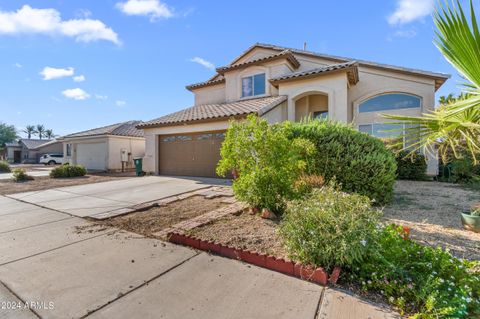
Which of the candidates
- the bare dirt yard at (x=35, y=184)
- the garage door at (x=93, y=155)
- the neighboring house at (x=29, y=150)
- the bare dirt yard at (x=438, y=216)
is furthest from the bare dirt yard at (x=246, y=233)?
the neighboring house at (x=29, y=150)

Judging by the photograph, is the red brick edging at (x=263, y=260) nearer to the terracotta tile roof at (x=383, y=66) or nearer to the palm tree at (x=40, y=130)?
the terracotta tile roof at (x=383, y=66)

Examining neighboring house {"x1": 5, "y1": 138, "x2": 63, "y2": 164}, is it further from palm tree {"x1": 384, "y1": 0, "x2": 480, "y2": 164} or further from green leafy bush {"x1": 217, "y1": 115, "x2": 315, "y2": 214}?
palm tree {"x1": 384, "y1": 0, "x2": 480, "y2": 164}

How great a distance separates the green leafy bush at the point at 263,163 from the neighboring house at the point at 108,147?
15.2 m

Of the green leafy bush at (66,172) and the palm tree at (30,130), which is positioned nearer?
the green leafy bush at (66,172)

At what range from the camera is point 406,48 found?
6039 mm

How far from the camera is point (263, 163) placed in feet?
16.8

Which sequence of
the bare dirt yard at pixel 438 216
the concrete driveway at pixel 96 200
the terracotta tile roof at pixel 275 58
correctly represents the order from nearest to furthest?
1. the bare dirt yard at pixel 438 216
2. the concrete driveway at pixel 96 200
3. the terracotta tile roof at pixel 275 58

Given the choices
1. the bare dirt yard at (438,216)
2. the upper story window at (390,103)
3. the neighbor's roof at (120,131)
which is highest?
the upper story window at (390,103)

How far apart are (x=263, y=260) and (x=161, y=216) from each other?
312cm

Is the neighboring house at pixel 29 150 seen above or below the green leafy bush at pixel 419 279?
above

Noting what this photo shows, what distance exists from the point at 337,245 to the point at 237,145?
309 centimetres

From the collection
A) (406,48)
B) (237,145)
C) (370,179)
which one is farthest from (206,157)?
(406,48)

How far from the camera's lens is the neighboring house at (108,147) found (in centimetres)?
1770

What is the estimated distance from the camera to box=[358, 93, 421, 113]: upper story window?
11673 millimetres
